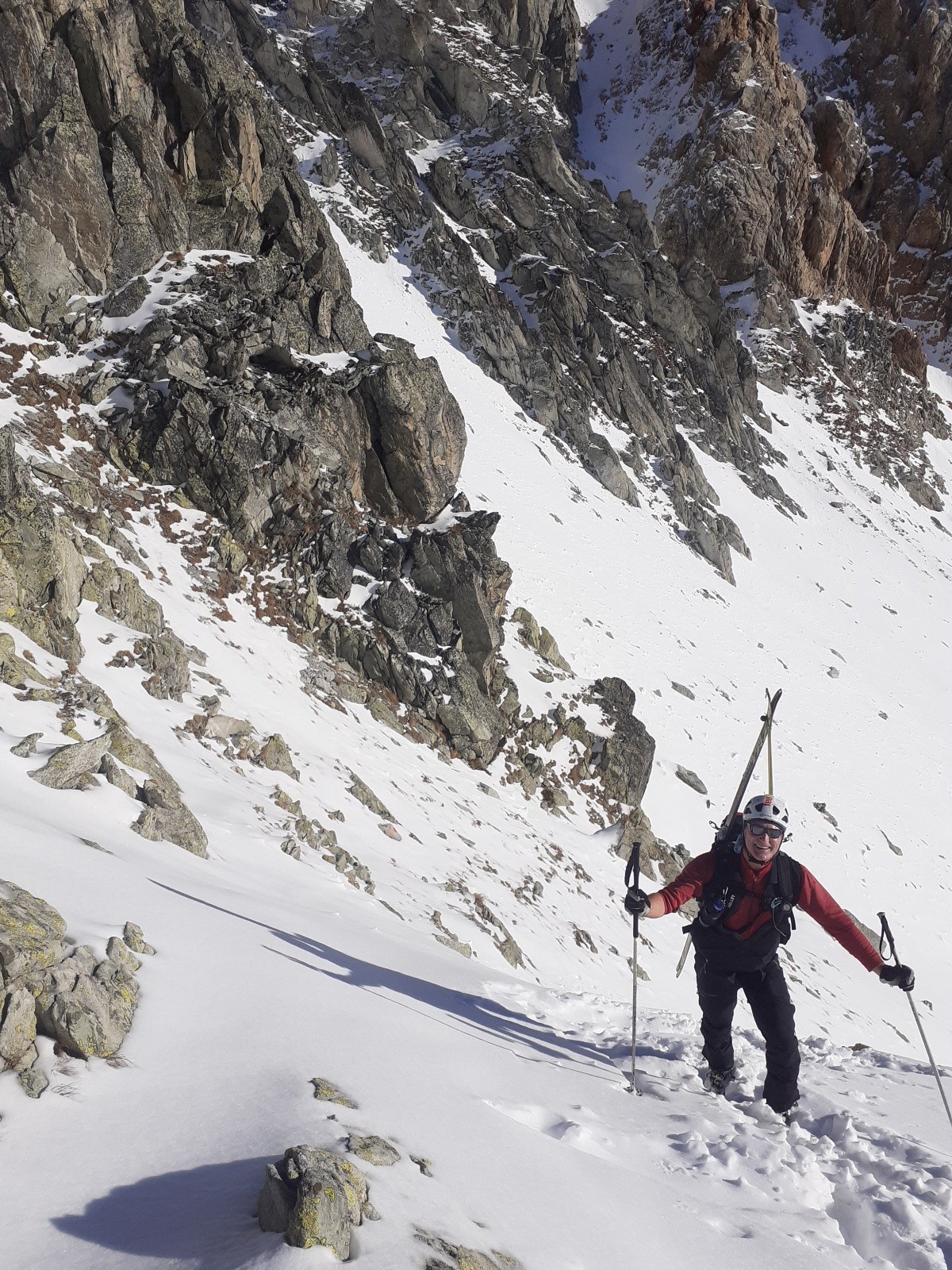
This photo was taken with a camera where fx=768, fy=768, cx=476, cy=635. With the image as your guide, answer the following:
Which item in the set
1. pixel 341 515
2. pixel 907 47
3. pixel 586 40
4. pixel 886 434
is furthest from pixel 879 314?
pixel 341 515

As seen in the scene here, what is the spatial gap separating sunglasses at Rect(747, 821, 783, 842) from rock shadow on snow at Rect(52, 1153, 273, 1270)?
3458mm

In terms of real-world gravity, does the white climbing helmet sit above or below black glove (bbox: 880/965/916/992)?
above

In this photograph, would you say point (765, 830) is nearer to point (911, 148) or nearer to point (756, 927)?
point (756, 927)

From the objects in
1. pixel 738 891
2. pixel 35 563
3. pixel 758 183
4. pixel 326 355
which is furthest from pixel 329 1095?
pixel 758 183

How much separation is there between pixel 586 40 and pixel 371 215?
189 feet

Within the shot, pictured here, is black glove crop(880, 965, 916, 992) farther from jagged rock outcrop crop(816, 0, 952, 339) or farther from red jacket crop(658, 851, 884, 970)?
jagged rock outcrop crop(816, 0, 952, 339)

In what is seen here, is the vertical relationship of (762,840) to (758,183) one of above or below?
below

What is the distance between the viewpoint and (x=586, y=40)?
76.8 m

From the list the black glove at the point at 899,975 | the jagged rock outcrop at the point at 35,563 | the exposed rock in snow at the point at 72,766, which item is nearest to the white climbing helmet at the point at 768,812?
the black glove at the point at 899,975

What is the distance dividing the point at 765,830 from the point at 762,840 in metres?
0.07

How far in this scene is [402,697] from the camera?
15812mm

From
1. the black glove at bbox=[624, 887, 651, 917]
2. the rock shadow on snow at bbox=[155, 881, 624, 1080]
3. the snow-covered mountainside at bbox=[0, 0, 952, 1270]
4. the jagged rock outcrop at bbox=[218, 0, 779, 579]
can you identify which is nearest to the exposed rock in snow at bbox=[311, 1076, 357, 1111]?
the snow-covered mountainside at bbox=[0, 0, 952, 1270]

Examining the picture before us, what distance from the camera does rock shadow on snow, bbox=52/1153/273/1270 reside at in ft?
6.87

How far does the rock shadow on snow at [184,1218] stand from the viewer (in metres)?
2.09
